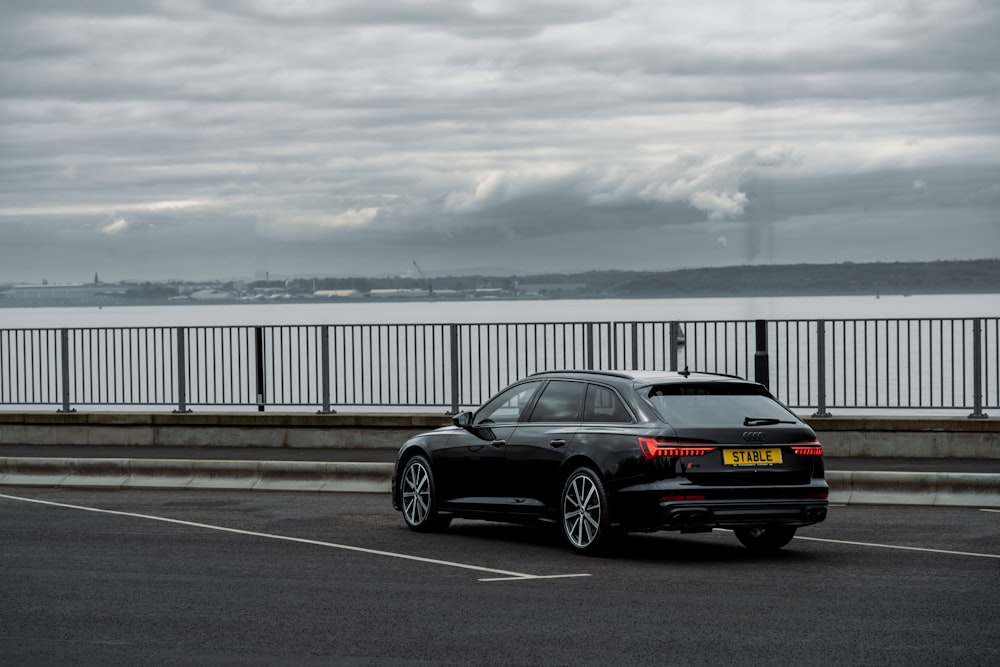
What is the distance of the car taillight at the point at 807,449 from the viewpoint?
38.1 feet

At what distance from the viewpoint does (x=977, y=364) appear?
19188 mm

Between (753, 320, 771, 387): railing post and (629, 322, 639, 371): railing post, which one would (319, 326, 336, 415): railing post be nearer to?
(629, 322, 639, 371): railing post

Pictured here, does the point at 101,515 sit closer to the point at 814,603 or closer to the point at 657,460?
the point at 657,460

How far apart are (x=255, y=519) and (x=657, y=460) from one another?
15.8 feet

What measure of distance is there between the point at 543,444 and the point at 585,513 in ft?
2.59

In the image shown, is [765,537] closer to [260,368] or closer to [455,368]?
[455,368]

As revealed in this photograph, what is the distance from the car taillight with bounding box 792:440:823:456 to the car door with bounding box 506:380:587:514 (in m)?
1.75

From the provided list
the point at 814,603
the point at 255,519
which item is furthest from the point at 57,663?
the point at 255,519

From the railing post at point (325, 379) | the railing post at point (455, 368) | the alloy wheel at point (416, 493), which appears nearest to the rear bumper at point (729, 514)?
the alloy wheel at point (416, 493)

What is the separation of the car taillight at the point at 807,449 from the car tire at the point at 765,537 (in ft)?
2.22

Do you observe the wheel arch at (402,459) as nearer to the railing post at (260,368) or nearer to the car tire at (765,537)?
the car tire at (765,537)

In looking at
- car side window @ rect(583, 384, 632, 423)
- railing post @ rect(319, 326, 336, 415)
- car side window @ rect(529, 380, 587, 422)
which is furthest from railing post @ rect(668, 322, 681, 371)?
car side window @ rect(583, 384, 632, 423)

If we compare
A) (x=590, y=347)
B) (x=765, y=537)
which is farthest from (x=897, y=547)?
(x=590, y=347)

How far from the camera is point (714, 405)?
11.9 metres
